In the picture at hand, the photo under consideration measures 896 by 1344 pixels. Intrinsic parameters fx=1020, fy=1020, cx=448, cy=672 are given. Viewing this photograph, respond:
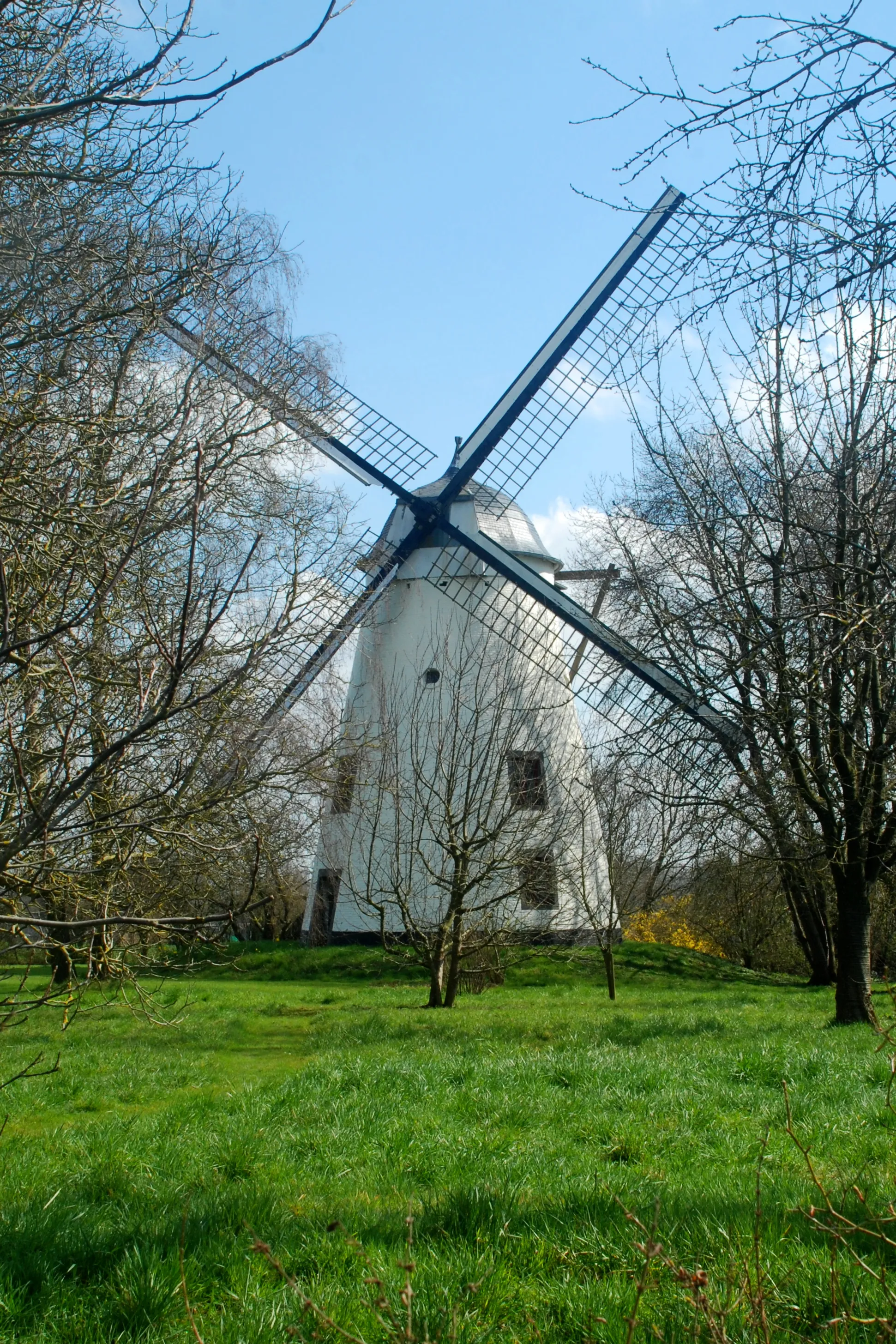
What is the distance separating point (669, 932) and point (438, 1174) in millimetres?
28503

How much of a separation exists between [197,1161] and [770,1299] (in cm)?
241

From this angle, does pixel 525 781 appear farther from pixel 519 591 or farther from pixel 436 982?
pixel 519 591

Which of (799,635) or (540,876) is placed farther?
(540,876)

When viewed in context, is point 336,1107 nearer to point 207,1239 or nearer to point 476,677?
point 207,1239

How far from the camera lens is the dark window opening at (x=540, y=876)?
1295cm

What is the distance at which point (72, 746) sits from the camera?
372 centimetres

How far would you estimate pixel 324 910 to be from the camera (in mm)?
20531

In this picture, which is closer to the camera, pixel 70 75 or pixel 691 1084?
pixel 70 75

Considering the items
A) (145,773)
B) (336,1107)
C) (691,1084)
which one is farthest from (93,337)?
(691,1084)

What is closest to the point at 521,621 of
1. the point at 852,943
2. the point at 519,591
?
the point at 519,591

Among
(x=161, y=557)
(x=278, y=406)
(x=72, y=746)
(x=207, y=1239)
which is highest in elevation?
(x=278, y=406)

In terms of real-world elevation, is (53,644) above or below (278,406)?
below

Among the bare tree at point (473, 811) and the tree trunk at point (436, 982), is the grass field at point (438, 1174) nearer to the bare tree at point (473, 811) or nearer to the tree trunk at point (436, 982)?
the tree trunk at point (436, 982)

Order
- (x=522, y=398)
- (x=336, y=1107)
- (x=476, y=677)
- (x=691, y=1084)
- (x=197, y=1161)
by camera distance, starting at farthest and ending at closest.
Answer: (x=522, y=398)
(x=476, y=677)
(x=691, y=1084)
(x=336, y=1107)
(x=197, y=1161)
